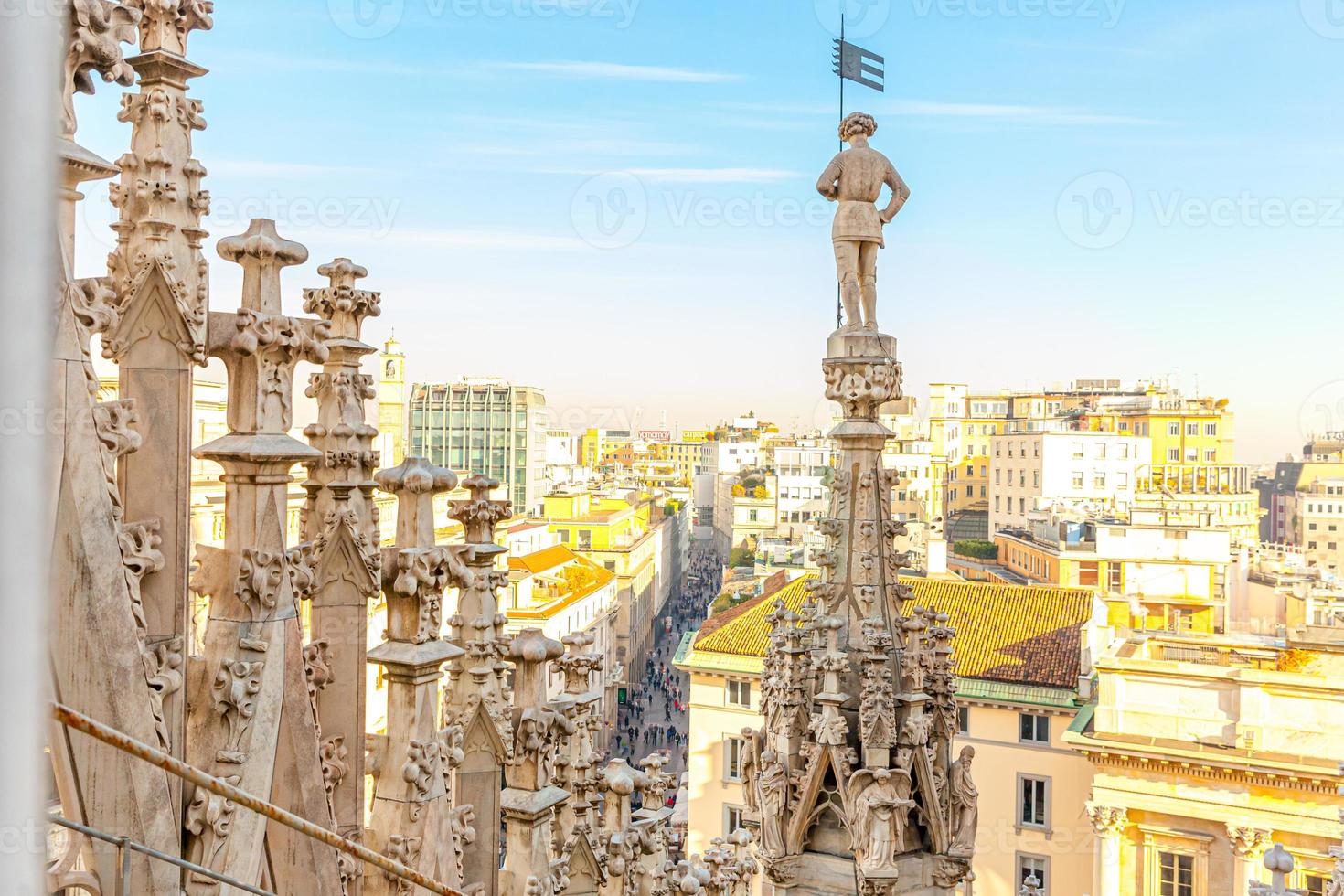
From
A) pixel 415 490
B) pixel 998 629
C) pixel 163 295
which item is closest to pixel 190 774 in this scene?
Result: pixel 163 295

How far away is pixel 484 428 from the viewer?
7944cm

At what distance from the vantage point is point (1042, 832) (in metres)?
29.1

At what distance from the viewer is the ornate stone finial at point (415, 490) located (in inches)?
200

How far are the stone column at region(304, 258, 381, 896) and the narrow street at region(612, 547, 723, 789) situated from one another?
14.2 m

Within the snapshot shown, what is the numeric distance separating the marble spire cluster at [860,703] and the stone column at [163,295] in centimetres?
376

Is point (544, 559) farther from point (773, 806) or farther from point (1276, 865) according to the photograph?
point (773, 806)

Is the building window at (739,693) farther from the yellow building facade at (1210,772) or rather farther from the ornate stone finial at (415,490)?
the ornate stone finial at (415,490)

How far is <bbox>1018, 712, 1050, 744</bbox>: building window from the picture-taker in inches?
1176

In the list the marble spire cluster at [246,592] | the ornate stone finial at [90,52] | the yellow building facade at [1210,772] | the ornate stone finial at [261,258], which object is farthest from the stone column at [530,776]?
the yellow building facade at [1210,772]

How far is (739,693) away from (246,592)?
30.5 m

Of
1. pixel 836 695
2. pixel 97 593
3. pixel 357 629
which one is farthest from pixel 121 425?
→ pixel 836 695

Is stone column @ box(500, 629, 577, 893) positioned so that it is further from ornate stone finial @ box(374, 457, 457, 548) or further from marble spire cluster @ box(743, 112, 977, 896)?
marble spire cluster @ box(743, 112, 977, 896)

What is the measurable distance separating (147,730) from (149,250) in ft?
4.96

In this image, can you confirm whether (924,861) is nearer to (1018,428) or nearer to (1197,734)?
(1197,734)
